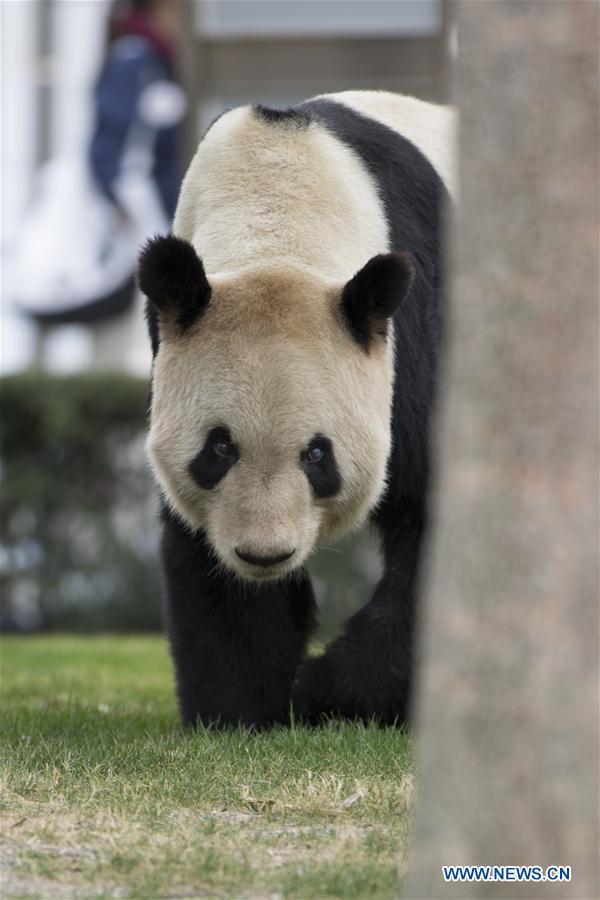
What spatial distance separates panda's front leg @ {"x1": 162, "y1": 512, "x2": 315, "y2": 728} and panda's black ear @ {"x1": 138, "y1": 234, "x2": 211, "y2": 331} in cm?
96

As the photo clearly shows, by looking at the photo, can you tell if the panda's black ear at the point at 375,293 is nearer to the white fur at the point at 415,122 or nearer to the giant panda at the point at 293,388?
the giant panda at the point at 293,388

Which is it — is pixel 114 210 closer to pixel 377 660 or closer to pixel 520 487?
pixel 377 660

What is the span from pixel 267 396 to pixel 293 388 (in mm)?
90

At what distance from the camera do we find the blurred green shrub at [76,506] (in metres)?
12.1

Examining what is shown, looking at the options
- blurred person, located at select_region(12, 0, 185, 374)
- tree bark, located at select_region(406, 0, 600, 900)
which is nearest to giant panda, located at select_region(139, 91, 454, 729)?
tree bark, located at select_region(406, 0, 600, 900)

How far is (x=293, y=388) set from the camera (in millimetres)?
5113

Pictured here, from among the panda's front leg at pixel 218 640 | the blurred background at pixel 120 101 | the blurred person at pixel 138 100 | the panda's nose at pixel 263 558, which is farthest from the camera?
the blurred background at pixel 120 101

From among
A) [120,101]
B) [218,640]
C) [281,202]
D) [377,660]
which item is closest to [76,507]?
[120,101]

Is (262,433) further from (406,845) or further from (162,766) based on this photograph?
→ (406,845)

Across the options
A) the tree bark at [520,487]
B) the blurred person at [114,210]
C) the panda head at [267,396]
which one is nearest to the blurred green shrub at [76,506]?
the blurred person at [114,210]

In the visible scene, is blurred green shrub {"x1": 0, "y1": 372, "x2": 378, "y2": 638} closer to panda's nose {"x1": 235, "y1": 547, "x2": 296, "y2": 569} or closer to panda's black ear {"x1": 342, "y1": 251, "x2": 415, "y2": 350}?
panda's black ear {"x1": 342, "y1": 251, "x2": 415, "y2": 350}

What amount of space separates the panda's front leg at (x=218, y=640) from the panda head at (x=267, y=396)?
49 centimetres

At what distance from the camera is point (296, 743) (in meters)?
5.31

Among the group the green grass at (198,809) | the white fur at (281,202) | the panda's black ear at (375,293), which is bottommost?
the green grass at (198,809)
